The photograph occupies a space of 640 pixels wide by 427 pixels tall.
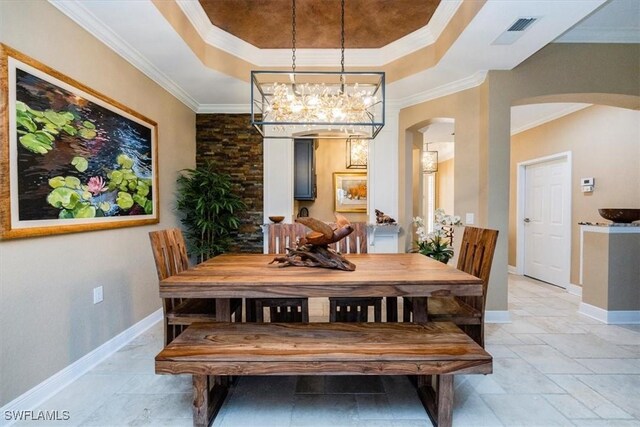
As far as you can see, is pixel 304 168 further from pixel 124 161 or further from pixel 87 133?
pixel 87 133

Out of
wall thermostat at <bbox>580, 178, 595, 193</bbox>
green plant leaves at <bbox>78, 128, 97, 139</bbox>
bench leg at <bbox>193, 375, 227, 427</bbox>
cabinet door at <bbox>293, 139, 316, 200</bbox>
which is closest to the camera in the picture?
bench leg at <bbox>193, 375, 227, 427</bbox>

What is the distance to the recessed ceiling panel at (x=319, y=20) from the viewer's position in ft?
9.21

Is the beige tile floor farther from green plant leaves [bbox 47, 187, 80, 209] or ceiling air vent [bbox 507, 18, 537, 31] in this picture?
ceiling air vent [bbox 507, 18, 537, 31]

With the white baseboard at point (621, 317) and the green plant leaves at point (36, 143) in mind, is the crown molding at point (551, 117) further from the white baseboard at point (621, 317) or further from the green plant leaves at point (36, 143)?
the green plant leaves at point (36, 143)

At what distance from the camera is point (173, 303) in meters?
2.15

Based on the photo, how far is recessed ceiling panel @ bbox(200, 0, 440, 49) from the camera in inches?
111

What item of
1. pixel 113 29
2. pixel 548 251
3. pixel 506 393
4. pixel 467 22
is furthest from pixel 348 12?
pixel 548 251

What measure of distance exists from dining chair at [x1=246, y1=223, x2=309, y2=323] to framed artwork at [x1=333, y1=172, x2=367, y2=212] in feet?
11.3

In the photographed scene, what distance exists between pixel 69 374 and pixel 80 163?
58.7 inches

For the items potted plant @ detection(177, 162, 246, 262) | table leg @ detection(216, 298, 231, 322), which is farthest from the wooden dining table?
potted plant @ detection(177, 162, 246, 262)

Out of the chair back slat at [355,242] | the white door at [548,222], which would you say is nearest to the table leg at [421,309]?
the chair back slat at [355,242]

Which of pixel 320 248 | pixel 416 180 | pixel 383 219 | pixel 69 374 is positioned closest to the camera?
pixel 69 374

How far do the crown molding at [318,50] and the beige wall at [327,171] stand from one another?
279 cm
